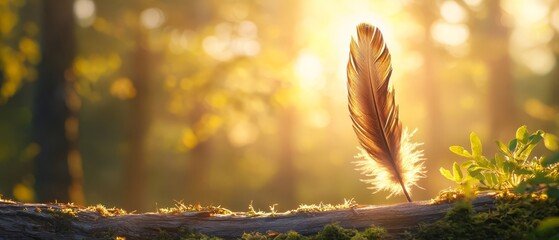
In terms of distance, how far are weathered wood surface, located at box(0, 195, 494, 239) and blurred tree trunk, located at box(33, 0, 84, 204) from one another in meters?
9.86

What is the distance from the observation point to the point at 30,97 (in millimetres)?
38500

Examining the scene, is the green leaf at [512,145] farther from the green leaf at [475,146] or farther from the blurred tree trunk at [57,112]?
the blurred tree trunk at [57,112]

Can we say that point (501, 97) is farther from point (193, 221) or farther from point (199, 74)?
point (193, 221)

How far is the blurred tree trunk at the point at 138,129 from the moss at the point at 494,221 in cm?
2707

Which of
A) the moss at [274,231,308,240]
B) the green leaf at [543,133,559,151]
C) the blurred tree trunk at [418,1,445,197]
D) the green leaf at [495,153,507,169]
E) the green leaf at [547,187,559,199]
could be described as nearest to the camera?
the green leaf at [547,187,559,199]


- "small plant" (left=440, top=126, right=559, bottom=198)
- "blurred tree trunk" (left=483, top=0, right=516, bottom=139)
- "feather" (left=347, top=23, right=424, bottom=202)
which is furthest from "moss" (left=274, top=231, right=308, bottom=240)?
"blurred tree trunk" (left=483, top=0, right=516, bottom=139)

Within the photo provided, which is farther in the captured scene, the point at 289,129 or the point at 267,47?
the point at 289,129

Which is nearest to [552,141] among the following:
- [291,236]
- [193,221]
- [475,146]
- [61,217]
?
[475,146]

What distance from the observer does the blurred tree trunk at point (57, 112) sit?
13.8 meters

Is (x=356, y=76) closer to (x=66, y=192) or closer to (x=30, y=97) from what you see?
(x=66, y=192)

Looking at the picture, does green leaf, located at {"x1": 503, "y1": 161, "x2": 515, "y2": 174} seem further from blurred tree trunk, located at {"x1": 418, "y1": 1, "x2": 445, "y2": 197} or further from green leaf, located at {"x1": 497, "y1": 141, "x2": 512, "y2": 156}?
blurred tree trunk, located at {"x1": 418, "y1": 1, "x2": 445, "y2": 197}

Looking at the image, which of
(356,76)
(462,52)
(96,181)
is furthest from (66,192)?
(96,181)

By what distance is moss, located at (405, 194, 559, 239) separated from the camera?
3787 mm

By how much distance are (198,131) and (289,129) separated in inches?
568
